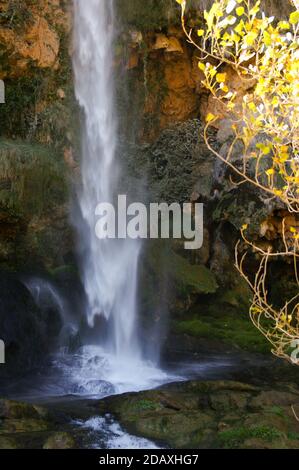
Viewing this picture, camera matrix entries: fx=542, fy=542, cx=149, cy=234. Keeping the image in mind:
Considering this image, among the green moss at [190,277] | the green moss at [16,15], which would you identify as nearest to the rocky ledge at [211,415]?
the green moss at [190,277]

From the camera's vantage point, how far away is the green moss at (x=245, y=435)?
5.91 meters

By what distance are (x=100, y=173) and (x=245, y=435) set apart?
25.3ft

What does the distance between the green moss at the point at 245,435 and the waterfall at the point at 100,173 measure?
15.6 ft

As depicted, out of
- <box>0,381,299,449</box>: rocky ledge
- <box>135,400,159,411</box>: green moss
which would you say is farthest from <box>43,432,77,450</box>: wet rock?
<box>135,400,159,411</box>: green moss

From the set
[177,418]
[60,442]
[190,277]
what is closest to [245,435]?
[177,418]

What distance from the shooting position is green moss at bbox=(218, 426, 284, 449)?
5.91 metres

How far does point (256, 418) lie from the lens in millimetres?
6406

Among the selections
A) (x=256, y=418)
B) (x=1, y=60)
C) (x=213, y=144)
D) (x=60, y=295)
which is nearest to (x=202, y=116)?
(x=213, y=144)

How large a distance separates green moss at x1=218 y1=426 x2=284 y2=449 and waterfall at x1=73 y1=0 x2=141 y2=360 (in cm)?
475

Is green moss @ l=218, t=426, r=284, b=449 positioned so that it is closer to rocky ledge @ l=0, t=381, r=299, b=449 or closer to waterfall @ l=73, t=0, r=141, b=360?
rocky ledge @ l=0, t=381, r=299, b=449
